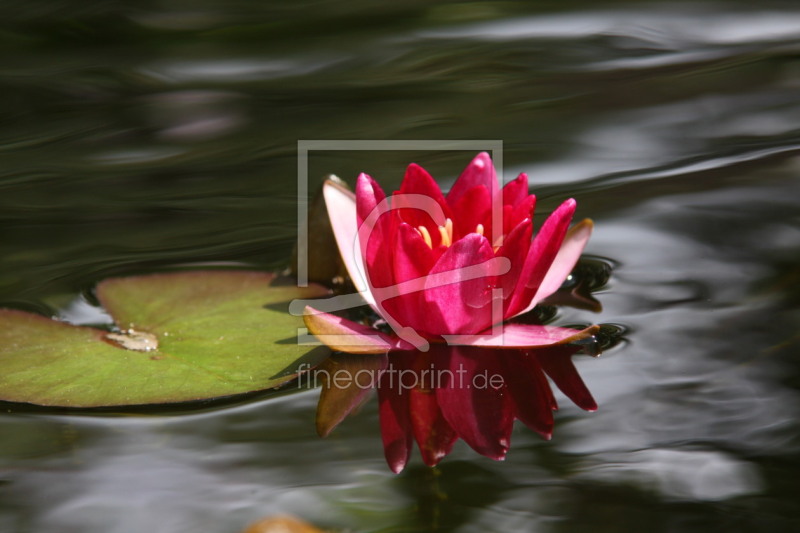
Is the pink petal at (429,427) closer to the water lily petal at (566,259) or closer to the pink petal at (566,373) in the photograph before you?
the pink petal at (566,373)

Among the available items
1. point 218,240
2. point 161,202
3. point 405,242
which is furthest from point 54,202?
point 405,242

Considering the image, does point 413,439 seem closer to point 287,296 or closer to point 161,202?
point 287,296

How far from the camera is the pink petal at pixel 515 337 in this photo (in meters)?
1.34

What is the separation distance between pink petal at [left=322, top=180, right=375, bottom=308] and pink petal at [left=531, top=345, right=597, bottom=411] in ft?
1.05

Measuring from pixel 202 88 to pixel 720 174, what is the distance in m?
1.68

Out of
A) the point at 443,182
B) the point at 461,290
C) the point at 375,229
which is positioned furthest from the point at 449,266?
the point at 443,182

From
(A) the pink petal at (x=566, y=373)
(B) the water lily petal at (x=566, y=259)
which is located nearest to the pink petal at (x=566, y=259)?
(B) the water lily petal at (x=566, y=259)

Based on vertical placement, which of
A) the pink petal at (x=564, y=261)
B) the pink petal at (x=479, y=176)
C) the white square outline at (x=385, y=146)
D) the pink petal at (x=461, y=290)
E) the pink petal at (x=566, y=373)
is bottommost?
the pink petal at (x=566, y=373)

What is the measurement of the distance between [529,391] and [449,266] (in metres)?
0.24

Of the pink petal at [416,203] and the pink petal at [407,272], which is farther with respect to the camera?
the pink petal at [416,203]

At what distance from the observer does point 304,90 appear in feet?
8.64

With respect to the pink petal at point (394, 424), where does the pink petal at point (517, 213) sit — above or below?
above

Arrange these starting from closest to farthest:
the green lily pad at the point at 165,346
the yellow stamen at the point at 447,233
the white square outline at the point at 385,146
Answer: the green lily pad at the point at 165,346
the yellow stamen at the point at 447,233
the white square outline at the point at 385,146

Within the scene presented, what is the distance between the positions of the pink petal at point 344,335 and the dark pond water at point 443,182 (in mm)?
99
